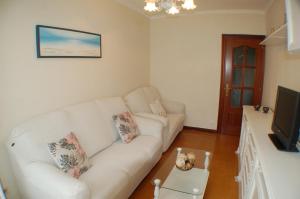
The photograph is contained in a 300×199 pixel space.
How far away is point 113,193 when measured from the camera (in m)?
1.84

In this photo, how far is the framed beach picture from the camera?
2111 millimetres

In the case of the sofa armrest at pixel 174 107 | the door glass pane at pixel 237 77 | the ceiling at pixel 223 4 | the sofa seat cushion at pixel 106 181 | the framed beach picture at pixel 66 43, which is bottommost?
the sofa seat cushion at pixel 106 181

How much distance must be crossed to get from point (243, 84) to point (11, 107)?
12.7ft

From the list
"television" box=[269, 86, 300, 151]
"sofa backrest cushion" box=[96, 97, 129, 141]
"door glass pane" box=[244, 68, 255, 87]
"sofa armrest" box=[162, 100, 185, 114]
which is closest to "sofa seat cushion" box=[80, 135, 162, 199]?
"sofa backrest cushion" box=[96, 97, 129, 141]

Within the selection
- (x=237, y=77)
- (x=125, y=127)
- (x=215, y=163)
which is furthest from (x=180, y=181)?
(x=237, y=77)

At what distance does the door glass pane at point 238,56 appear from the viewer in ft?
13.7

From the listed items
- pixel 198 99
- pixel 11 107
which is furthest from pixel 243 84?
pixel 11 107

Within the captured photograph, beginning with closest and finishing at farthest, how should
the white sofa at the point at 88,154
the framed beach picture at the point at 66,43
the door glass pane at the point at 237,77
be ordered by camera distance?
the white sofa at the point at 88,154 < the framed beach picture at the point at 66,43 < the door glass pane at the point at 237,77

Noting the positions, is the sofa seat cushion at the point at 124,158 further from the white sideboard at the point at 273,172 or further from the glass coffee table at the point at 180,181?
the white sideboard at the point at 273,172

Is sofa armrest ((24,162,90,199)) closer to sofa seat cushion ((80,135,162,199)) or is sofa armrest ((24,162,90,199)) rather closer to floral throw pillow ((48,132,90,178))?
floral throw pillow ((48,132,90,178))

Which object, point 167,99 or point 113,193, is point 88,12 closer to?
point 113,193

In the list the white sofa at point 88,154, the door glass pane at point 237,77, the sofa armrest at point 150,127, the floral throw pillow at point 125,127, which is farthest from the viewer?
the door glass pane at point 237,77

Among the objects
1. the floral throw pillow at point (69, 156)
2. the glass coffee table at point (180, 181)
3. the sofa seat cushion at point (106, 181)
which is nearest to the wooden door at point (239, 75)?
the glass coffee table at point (180, 181)

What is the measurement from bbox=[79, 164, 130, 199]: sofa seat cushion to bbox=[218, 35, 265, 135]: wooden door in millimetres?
2976
